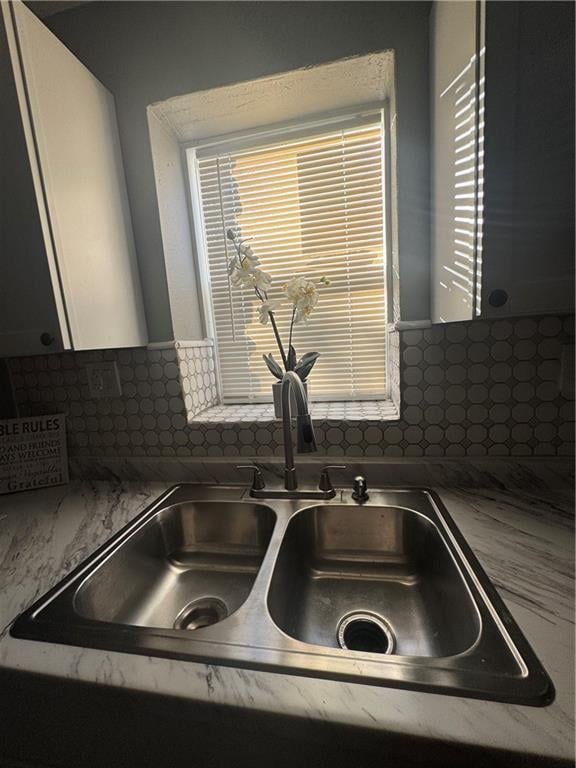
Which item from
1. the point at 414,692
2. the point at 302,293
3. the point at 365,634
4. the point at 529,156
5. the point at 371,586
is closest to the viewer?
the point at 414,692

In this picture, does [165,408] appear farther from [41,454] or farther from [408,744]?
[408,744]

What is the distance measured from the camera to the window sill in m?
1.06

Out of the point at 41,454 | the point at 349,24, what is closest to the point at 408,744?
the point at 41,454

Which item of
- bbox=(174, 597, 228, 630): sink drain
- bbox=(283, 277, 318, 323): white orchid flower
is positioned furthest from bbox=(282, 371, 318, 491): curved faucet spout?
bbox=(174, 597, 228, 630): sink drain

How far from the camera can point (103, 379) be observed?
1152mm

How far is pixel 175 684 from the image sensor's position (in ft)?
1.58

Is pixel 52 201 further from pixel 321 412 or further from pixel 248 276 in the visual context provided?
pixel 321 412

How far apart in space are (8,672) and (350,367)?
116 cm

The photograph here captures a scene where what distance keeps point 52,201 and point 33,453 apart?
86 centimetres

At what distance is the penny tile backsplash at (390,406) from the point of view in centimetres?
90

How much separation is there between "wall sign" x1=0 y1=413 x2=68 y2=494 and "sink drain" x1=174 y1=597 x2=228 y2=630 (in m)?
0.70

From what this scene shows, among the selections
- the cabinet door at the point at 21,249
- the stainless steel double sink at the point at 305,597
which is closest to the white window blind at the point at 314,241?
the stainless steel double sink at the point at 305,597

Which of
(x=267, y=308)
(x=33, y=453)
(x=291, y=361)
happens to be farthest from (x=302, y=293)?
(x=33, y=453)

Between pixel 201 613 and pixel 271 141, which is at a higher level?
pixel 271 141
